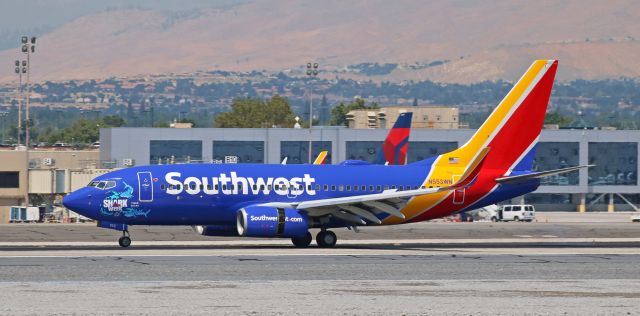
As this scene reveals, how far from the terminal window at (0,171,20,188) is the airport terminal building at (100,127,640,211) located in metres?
19.5

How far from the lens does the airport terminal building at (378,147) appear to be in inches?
5123

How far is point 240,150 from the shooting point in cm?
13175

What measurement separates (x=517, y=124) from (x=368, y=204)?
29.0 ft

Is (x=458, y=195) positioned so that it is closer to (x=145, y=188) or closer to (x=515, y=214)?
(x=145, y=188)

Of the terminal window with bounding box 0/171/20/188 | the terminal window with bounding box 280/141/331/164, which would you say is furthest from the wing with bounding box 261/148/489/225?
the terminal window with bounding box 280/141/331/164

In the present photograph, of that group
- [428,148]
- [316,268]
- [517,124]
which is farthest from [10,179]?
[316,268]

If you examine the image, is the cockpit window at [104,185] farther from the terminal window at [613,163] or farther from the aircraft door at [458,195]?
the terminal window at [613,163]

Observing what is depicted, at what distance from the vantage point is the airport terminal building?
13012 cm

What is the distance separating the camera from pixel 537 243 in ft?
218

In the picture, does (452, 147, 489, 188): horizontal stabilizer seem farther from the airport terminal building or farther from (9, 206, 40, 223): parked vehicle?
the airport terminal building

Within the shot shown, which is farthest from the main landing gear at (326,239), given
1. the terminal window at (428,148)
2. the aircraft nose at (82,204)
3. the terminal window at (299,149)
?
the terminal window at (428,148)

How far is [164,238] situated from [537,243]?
61.1 ft

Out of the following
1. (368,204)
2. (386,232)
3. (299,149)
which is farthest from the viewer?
(299,149)

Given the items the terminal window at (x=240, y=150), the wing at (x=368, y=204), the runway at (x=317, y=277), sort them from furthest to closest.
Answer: the terminal window at (x=240, y=150) < the wing at (x=368, y=204) < the runway at (x=317, y=277)
